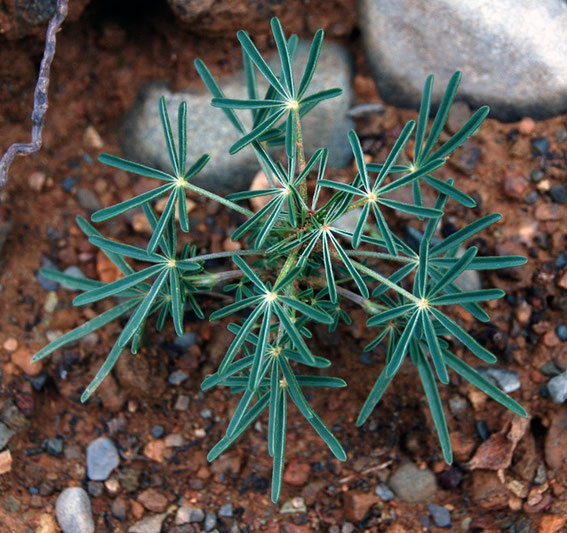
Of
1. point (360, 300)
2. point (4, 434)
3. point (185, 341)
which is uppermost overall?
point (360, 300)

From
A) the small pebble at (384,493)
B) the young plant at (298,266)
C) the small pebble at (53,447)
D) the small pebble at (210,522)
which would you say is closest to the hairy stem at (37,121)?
the young plant at (298,266)

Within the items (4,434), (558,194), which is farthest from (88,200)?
(558,194)

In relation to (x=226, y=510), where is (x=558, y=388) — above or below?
above

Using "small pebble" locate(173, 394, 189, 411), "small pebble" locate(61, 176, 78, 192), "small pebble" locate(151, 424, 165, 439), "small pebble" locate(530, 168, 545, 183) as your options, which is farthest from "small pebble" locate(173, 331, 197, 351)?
"small pebble" locate(530, 168, 545, 183)

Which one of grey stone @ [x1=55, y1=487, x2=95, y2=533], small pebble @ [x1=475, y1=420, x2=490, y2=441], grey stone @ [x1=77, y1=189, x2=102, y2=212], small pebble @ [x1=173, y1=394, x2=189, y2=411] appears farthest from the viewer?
grey stone @ [x1=77, y1=189, x2=102, y2=212]

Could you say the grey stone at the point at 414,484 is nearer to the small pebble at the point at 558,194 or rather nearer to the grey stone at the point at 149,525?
the grey stone at the point at 149,525

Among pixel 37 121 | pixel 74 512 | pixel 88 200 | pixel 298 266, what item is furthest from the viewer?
pixel 88 200

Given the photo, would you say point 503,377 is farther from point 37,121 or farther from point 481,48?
point 37,121

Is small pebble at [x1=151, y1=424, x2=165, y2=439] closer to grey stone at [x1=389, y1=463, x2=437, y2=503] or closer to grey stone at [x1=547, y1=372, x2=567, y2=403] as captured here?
grey stone at [x1=389, y1=463, x2=437, y2=503]
